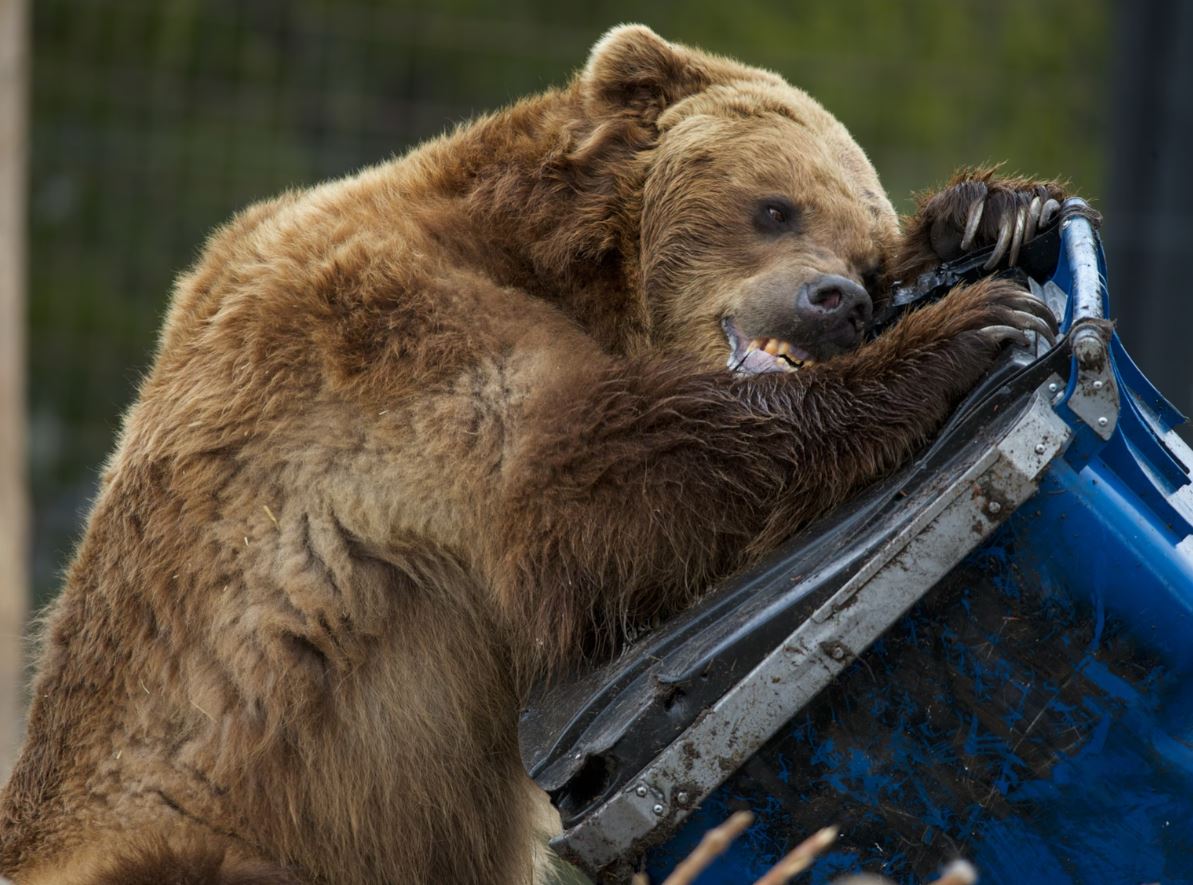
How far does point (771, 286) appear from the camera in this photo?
4.20 meters

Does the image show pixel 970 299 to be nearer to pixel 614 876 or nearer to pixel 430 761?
pixel 614 876

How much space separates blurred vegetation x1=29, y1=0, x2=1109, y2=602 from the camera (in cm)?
1077

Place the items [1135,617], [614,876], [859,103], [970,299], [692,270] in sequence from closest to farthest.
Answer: [1135,617]
[614,876]
[970,299]
[692,270]
[859,103]

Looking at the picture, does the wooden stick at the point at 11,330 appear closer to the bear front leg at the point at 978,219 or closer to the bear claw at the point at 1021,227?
the bear front leg at the point at 978,219

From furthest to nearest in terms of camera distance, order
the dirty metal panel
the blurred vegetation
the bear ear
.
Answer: the blurred vegetation < the bear ear < the dirty metal panel

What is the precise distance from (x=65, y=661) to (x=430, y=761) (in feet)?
3.16

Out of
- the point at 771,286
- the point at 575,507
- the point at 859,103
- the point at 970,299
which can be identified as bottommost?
the point at 859,103

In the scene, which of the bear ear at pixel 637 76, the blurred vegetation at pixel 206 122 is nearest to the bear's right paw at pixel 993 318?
the bear ear at pixel 637 76

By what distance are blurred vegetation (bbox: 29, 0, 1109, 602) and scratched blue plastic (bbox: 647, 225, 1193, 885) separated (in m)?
7.87

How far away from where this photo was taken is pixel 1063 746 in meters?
3.06

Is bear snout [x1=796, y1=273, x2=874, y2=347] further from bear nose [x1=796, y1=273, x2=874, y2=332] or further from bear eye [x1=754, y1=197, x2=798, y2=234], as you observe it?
bear eye [x1=754, y1=197, x2=798, y2=234]

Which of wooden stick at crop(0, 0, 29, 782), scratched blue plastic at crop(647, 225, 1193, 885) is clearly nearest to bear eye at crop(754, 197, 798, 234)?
scratched blue plastic at crop(647, 225, 1193, 885)

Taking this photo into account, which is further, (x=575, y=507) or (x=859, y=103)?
(x=859, y=103)

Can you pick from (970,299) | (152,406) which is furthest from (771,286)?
(152,406)
